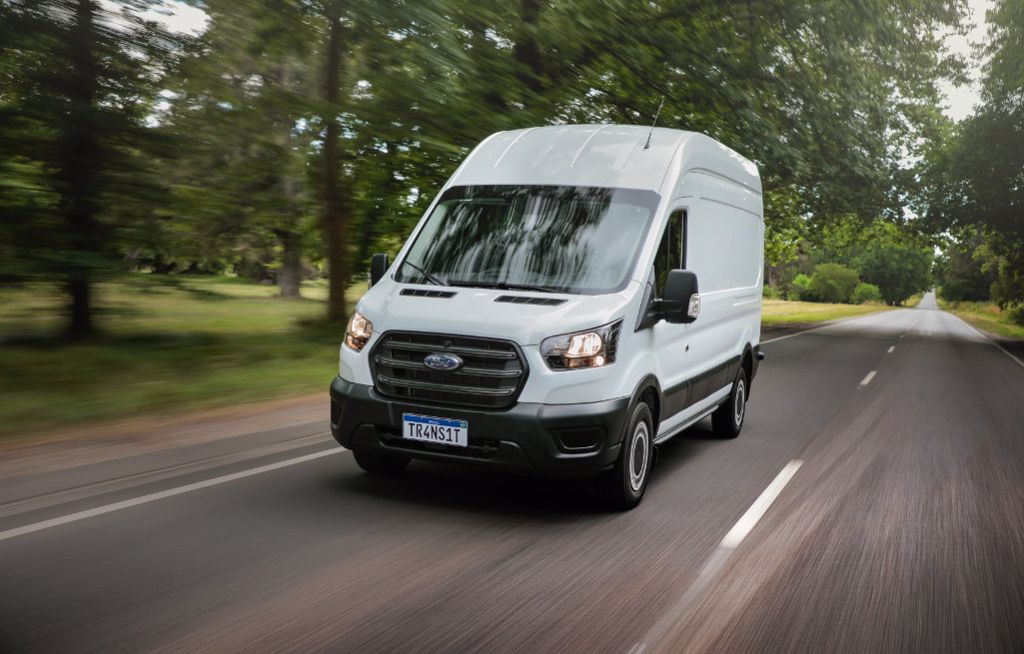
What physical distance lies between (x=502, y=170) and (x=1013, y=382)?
13.4 m

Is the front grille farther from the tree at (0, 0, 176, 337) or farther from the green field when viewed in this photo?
the tree at (0, 0, 176, 337)

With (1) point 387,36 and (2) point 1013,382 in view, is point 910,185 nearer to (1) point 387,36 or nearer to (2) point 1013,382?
(2) point 1013,382

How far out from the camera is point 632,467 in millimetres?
5836

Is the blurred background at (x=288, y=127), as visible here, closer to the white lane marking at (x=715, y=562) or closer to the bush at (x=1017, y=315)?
the white lane marking at (x=715, y=562)

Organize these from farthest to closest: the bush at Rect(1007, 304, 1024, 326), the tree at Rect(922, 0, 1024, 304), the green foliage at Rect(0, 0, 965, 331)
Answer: the bush at Rect(1007, 304, 1024, 326), the tree at Rect(922, 0, 1024, 304), the green foliage at Rect(0, 0, 965, 331)

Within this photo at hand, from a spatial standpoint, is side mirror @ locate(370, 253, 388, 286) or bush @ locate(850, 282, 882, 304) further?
bush @ locate(850, 282, 882, 304)

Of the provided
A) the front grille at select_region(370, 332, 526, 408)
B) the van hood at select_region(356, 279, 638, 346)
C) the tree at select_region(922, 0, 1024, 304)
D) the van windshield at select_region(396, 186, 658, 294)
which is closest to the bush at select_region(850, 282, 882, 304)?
the tree at select_region(922, 0, 1024, 304)

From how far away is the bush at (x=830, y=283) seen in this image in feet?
361

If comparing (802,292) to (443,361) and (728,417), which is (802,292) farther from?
(443,361)

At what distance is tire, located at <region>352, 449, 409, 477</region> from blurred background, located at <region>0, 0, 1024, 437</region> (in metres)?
3.23

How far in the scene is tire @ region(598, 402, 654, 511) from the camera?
5652 millimetres

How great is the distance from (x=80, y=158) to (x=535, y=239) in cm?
561

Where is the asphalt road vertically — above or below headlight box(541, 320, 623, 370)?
below

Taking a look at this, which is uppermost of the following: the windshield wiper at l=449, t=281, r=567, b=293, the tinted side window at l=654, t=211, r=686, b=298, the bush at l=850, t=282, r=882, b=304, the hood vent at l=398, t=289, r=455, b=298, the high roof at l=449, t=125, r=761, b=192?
the high roof at l=449, t=125, r=761, b=192
